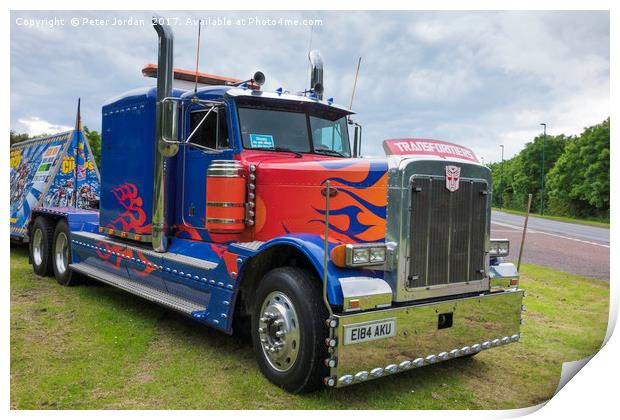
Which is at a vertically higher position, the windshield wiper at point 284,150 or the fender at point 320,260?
the windshield wiper at point 284,150

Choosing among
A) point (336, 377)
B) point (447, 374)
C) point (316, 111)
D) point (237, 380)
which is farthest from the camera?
point (316, 111)

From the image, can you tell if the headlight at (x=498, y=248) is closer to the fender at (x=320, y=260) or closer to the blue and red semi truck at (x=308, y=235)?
the blue and red semi truck at (x=308, y=235)

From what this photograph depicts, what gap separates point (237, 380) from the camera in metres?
4.52

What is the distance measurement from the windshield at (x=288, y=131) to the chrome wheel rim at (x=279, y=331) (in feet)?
5.86

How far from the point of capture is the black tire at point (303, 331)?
4004 millimetres

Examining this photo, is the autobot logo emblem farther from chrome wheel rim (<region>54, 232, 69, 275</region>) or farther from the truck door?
→ chrome wheel rim (<region>54, 232, 69, 275</region>)

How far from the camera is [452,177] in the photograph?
4406 mm

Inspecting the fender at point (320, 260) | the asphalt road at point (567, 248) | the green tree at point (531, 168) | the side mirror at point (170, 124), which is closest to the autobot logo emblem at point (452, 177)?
the fender at point (320, 260)

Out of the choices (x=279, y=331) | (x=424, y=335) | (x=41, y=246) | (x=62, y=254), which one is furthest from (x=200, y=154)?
(x=41, y=246)

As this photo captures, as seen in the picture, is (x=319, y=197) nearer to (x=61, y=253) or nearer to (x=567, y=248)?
(x=61, y=253)
